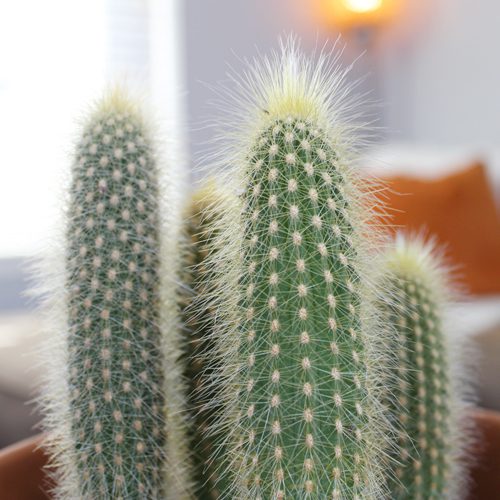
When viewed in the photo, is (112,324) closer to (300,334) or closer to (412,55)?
(300,334)

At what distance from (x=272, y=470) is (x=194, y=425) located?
0.15 meters

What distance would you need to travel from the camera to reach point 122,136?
585mm

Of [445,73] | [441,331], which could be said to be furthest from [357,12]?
[441,331]

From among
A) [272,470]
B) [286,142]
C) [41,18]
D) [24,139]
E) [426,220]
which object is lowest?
[272,470]

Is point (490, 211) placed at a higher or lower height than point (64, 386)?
higher

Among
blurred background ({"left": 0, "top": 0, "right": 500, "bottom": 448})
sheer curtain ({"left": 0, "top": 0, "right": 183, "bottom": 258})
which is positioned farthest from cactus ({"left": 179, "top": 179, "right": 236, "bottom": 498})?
sheer curtain ({"left": 0, "top": 0, "right": 183, "bottom": 258})

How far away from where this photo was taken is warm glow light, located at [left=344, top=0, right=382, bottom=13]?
3203mm

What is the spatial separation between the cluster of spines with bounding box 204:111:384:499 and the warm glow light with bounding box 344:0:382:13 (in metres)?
2.93

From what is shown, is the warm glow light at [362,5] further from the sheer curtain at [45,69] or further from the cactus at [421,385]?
the cactus at [421,385]

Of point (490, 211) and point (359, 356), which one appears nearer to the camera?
point (359, 356)

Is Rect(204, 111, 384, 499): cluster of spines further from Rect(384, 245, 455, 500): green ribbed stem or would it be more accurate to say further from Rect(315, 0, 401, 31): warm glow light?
Rect(315, 0, 401, 31): warm glow light

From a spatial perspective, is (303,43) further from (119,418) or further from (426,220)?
(119,418)

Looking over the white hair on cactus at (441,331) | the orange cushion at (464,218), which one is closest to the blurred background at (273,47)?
the orange cushion at (464,218)

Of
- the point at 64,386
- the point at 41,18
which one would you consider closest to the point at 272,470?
the point at 64,386
